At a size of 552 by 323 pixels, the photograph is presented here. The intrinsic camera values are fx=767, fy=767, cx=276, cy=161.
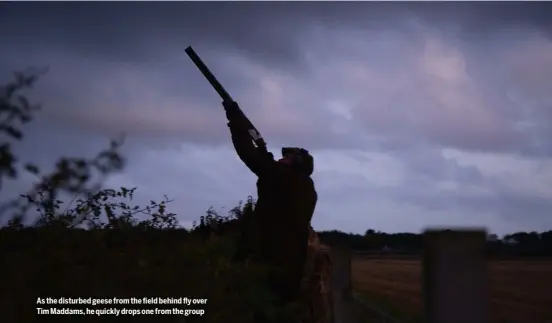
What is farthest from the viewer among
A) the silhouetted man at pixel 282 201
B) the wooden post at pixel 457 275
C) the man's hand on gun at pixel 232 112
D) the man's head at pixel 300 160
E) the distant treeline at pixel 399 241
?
the man's hand on gun at pixel 232 112

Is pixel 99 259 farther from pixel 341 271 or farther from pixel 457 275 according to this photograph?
pixel 341 271

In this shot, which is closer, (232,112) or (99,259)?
(99,259)

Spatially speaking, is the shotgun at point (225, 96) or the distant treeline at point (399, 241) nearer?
the distant treeline at point (399, 241)

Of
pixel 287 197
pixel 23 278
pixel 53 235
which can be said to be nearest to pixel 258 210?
pixel 287 197

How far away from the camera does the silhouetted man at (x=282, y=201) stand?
586cm

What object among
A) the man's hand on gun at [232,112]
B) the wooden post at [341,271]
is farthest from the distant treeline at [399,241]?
the man's hand on gun at [232,112]

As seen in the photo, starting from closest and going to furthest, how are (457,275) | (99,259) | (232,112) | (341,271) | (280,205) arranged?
(457,275), (99,259), (341,271), (280,205), (232,112)

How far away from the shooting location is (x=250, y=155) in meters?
6.07

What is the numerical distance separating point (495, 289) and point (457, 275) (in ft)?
75.8

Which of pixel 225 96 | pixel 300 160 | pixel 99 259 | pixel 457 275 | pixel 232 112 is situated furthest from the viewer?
pixel 225 96

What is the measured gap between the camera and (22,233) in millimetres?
3115

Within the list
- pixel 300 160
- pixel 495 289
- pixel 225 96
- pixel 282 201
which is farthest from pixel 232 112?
pixel 495 289

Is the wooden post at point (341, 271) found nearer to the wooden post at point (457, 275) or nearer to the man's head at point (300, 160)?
the man's head at point (300, 160)

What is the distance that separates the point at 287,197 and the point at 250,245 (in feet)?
1.79
